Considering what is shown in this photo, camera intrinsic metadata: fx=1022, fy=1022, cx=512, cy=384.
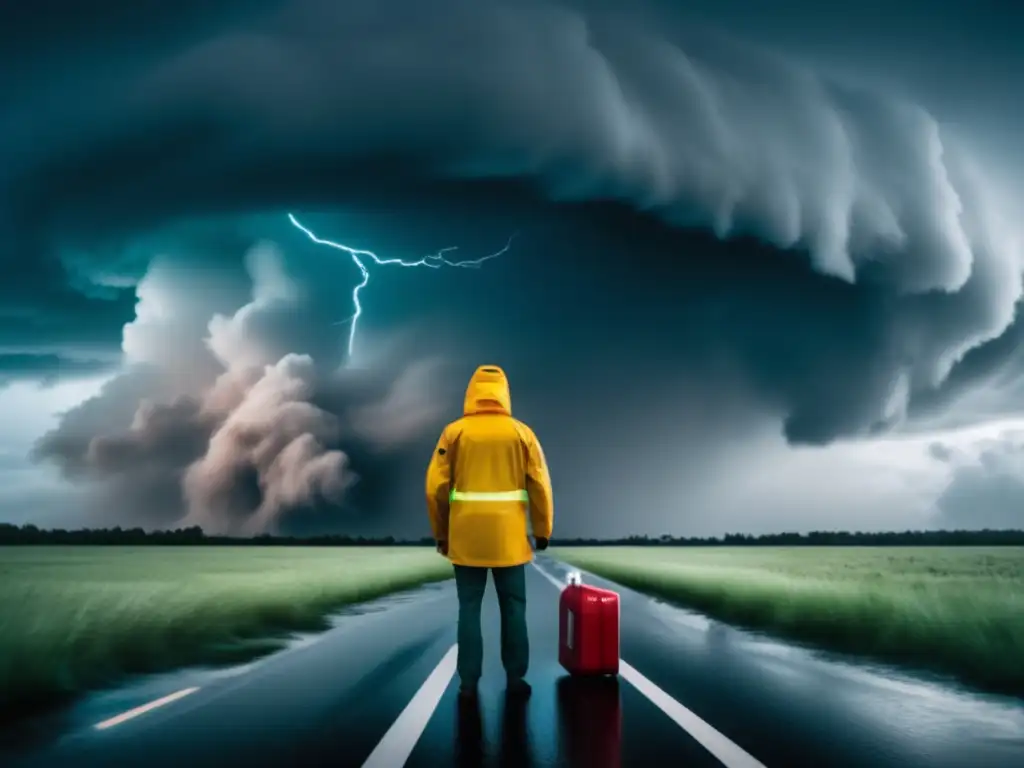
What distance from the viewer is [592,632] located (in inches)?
324

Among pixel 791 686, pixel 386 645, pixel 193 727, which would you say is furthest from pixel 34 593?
pixel 791 686

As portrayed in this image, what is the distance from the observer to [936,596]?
1562cm

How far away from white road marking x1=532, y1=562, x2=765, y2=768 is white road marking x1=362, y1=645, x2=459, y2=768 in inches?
61.2

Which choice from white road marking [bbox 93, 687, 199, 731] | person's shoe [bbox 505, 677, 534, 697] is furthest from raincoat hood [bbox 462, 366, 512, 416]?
white road marking [bbox 93, 687, 199, 731]

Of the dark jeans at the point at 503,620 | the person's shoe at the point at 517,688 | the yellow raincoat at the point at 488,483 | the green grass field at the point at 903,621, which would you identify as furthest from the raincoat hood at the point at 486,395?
the green grass field at the point at 903,621

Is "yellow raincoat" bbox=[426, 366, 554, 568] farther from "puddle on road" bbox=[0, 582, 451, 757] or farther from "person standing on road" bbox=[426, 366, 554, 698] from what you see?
"puddle on road" bbox=[0, 582, 451, 757]

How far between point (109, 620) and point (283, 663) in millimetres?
3223

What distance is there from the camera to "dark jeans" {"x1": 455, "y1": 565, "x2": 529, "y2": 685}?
7.48 m

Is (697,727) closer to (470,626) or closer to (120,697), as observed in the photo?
(470,626)

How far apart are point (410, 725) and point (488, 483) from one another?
6.20ft

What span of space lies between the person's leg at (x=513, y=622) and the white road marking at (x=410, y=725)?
576 millimetres

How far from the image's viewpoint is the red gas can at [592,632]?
26.7 feet

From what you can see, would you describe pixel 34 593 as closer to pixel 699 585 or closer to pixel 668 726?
pixel 668 726

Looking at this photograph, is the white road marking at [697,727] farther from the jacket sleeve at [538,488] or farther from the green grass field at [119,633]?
the green grass field at [119,633]
